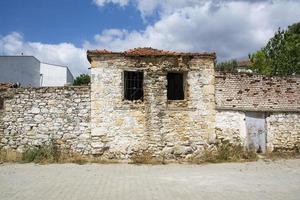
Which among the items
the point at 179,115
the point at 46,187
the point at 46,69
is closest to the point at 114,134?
the point at 179,115

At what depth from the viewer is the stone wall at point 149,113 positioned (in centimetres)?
1667

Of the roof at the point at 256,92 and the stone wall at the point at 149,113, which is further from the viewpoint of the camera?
the roof at the point at 256,92

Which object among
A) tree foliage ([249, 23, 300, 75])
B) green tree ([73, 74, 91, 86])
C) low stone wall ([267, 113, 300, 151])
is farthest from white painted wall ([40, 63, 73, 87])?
low stone wall ([267, 113, 300, 151])

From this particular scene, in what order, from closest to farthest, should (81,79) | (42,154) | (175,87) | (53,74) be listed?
(42,154)
(175,87)
(53,74)
(81,79)

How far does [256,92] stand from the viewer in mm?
18344

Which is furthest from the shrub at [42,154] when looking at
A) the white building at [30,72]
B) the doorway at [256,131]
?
the white building at [30,72]

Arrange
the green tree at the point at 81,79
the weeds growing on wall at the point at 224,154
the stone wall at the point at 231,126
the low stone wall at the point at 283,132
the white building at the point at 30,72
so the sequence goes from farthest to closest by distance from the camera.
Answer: the green tree at the point at 81,79 → the white building at the point at 30,72 → the low stone wall at the point at 283,132 → the stone wall at the point at 231,126 → the weeds growing on wall at the point at 224,154

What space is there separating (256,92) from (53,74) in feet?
72.7

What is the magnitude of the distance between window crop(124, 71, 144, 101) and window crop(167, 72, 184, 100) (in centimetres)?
128

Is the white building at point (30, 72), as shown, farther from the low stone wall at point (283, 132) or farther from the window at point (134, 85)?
the low stone wall at point (283, 132)

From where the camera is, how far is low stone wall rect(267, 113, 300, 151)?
715 inches

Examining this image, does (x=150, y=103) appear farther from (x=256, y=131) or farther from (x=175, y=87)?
(x=256, y=131)

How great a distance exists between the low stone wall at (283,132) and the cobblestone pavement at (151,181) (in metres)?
1.83

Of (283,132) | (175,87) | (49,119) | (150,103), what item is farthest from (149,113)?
(283,132)
